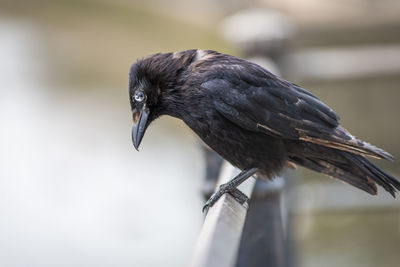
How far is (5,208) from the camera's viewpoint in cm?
871

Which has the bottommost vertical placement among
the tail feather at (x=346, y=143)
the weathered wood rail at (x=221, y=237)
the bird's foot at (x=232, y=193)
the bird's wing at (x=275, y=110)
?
the weathered wood rail at (x=221, y=237)

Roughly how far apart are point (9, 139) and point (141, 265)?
4234 millimetres

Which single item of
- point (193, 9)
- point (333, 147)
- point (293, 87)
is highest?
point (193, 9)

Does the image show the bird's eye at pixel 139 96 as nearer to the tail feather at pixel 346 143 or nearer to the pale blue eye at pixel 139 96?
the pale blue eye at pixel 139 96

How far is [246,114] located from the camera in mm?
3475

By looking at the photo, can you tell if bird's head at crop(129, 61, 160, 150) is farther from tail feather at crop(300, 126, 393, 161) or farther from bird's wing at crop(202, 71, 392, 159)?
tail feather at crop(300, 126, 393, 161)

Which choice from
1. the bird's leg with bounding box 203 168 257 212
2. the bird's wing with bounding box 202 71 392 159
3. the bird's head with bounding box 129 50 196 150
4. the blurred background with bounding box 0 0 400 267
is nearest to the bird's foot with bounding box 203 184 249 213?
the bird's leg with bounding box 203 168 257 212

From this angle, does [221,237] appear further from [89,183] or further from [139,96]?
[89,183]

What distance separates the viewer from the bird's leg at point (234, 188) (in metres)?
3.01

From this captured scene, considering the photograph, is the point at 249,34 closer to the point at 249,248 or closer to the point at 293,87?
the point at 293,87

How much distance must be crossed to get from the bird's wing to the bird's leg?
250 millimetres

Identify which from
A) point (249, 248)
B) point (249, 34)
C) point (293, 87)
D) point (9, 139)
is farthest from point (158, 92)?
point (9, 139)

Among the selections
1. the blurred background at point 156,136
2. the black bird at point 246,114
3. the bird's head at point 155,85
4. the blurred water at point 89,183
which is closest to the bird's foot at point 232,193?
the black bird at point 246,114

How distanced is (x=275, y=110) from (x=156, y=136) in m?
6.84
